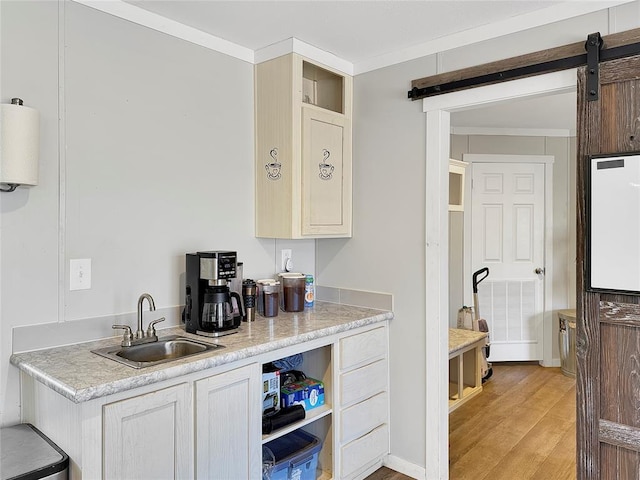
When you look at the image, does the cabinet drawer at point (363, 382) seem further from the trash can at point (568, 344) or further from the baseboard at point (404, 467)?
the trash can at point (568, 344)

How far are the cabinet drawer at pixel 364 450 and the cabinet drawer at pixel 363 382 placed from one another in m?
0.23

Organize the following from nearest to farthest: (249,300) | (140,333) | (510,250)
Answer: (140,333), (249,300), (510,250)

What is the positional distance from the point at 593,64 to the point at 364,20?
3.52ft

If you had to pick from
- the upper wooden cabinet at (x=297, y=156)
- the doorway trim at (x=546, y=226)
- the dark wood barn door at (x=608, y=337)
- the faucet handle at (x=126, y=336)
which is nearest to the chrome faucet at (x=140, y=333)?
the faucet handle at (x=126, y=336)

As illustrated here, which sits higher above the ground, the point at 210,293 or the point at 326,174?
the point at 326,174

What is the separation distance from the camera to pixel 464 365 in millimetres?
3832

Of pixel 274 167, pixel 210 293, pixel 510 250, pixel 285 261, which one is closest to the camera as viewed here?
pixel 210 293

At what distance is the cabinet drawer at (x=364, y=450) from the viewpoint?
244cm

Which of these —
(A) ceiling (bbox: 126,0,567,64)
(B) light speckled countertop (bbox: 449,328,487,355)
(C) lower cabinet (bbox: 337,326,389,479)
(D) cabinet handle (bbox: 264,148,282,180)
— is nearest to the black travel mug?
(C) lower cabinet (bbox: 337,326,389,479)

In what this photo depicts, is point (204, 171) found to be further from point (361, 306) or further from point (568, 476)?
point (568, 476)

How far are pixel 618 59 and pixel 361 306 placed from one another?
1825 millimetres

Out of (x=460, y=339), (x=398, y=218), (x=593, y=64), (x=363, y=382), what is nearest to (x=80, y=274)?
(x=363, y=382)

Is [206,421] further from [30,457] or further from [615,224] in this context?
[615,224]

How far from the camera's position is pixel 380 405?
8.81ft
